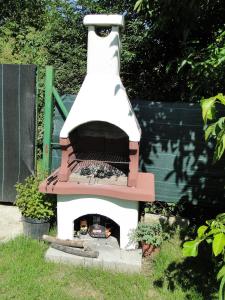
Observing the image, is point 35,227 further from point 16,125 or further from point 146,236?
point 16,125

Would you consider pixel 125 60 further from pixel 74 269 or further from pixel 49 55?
pixel 74 269

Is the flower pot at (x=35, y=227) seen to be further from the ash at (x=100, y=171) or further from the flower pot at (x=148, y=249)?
the flower pot at (x=148, y=249)

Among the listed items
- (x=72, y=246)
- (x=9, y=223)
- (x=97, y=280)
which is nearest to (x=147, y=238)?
(x=97, y=280)

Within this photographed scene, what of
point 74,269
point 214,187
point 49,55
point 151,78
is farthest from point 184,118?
point 49,55

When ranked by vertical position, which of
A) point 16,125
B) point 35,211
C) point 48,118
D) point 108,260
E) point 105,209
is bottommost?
point 108,260

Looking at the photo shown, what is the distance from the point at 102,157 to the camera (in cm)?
496

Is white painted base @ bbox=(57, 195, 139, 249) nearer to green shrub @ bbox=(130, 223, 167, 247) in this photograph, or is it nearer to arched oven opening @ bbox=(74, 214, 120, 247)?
green shrub @ bbox=(130, 223, 167, 247)

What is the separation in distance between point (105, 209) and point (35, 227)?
0.97 metres

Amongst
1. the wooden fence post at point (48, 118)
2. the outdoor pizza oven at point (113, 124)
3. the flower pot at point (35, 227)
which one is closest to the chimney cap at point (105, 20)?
the outdoor pizza oven at point (113, 124)

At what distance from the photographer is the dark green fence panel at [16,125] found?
516 cm

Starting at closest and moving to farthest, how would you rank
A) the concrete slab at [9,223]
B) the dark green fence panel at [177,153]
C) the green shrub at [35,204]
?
the green shrub at [35,204], the concrete slab at [9,223], the dark green fence panel at [177,153]

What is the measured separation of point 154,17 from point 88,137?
1.79 metres

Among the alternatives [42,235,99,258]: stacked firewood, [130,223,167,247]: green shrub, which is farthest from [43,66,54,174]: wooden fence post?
[130,223,167,247]: green shrub

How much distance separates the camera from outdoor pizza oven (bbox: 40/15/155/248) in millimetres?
4074
